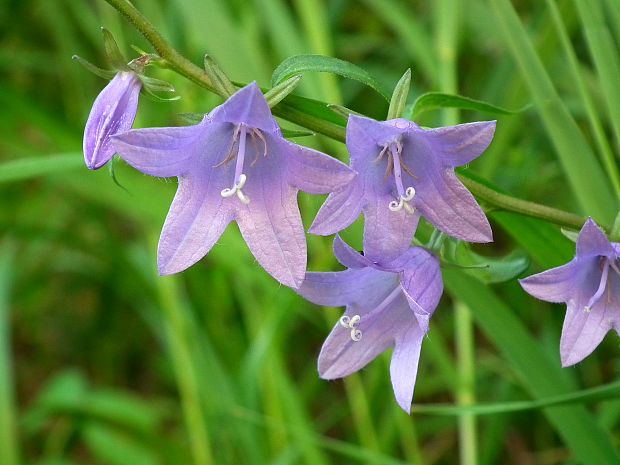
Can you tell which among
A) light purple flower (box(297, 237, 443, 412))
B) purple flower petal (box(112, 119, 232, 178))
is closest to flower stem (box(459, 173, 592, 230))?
light purple flower (box(297, 237, 443, 412))

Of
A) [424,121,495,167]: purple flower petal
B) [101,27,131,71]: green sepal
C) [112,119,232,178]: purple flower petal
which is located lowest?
[424,121,495,167]: purple flower petal

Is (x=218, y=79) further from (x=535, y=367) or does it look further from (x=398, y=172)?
(x=535, y=367)

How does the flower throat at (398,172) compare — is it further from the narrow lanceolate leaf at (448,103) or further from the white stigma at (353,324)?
the white stigma at (353,324)

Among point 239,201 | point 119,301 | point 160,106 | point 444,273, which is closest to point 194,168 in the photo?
point 239,201

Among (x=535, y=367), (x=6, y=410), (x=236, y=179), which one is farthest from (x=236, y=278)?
(x=236, y=179)

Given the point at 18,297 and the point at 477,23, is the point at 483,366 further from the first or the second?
the point at 18,297

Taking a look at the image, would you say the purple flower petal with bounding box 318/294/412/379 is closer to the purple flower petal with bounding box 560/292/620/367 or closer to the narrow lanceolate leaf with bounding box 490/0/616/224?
the purple flower petal with bounding box 560/292/620/367

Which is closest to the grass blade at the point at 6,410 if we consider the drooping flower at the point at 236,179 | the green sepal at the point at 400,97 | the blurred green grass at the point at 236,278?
the blurred green grass at the point at 236,278
